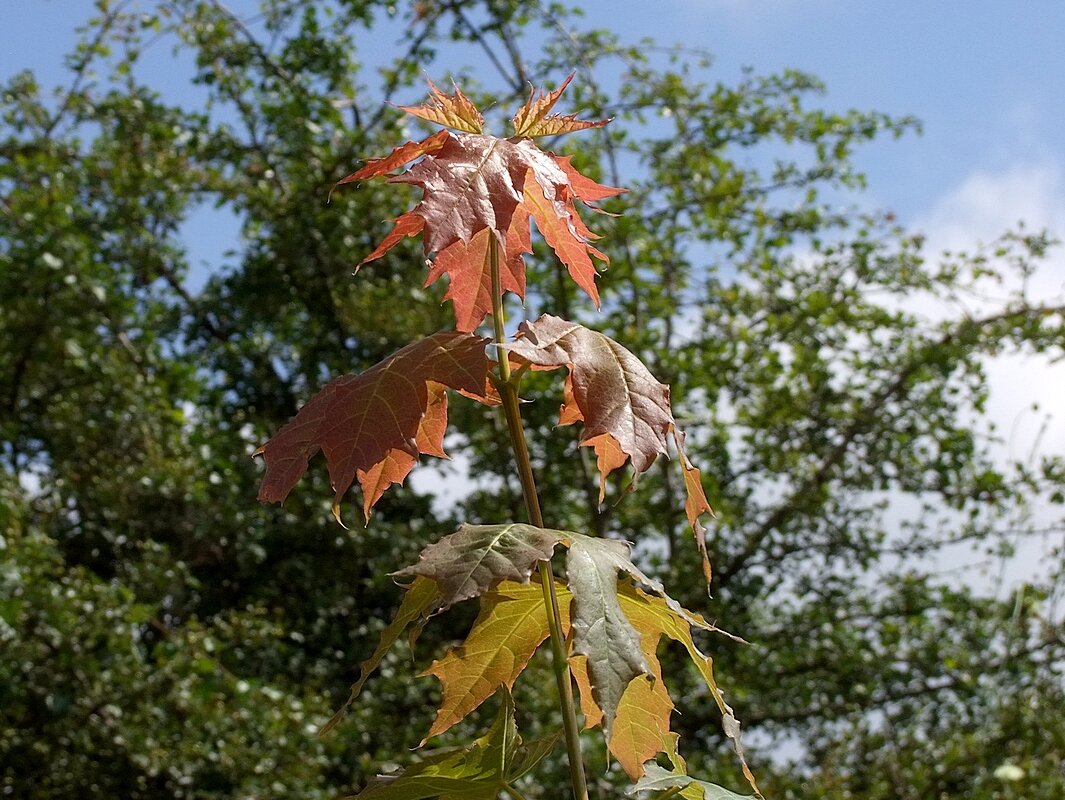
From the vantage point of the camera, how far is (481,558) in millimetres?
697

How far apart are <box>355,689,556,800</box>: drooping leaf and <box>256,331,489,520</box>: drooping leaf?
18cm

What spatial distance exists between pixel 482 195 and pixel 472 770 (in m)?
0.39

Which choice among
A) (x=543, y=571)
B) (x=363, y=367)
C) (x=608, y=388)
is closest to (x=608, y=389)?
(x=608, y=388)

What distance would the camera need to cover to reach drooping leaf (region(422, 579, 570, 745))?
2.76 ft

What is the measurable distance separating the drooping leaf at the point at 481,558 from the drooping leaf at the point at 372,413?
0.21ft

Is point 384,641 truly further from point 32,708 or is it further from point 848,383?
point 848,383

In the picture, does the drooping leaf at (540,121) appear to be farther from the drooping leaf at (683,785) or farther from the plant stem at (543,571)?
the drooping leaf at (683,785)

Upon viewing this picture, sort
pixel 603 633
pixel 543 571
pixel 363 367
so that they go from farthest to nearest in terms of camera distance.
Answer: pixel 363 367 → pixel 543 571 → pixel 603 633

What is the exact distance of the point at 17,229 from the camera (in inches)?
143

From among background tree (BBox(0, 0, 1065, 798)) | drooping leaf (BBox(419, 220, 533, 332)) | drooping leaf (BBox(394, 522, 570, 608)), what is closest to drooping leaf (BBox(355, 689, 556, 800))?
drooping leaf (BBox(394, 522, 570, 608))

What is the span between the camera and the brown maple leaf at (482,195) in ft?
2.44

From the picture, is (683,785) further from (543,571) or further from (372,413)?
(372,413)

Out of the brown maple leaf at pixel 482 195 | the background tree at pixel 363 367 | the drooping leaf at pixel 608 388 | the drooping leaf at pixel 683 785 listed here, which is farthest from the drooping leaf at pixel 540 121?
the background tree at pixel 363 367

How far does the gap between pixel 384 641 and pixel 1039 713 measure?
2944 millimetres
